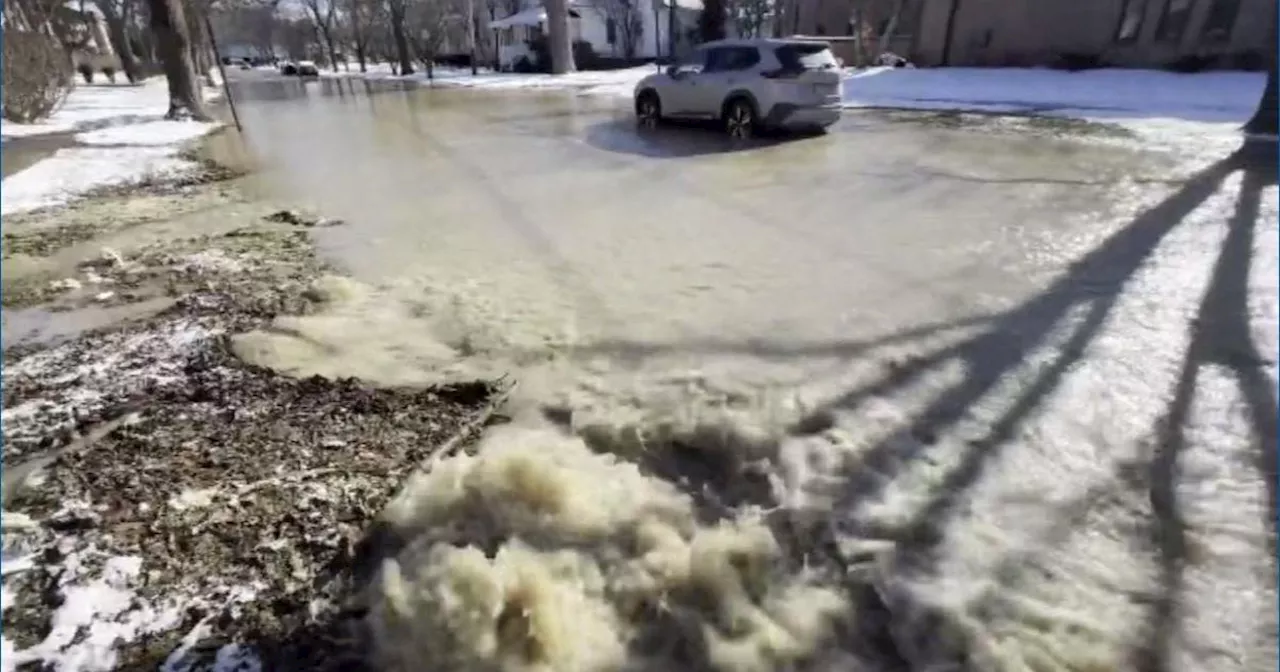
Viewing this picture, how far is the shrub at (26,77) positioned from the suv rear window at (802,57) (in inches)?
411

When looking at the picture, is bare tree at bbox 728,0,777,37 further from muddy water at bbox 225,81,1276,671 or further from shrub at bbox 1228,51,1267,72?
muddy water at bbox 225,81,1276,671

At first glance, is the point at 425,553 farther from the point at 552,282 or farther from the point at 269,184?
the point at 269,184

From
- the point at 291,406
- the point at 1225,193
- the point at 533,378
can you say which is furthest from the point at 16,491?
the point at 1225,193

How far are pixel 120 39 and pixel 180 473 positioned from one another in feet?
160

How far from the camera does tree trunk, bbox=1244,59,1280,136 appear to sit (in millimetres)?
11414

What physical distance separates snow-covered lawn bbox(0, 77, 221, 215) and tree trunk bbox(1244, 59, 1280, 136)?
1481cm

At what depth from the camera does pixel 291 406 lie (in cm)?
416

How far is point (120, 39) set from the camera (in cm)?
4081

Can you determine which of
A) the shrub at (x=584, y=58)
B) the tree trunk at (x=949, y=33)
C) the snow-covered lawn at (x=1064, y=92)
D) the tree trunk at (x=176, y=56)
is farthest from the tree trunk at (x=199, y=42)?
the tree trunk at (x=949, y=33)

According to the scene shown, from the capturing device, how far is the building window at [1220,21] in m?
21.0

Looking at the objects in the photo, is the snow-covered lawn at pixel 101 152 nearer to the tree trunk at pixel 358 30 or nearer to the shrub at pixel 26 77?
the shrub at pixel 26 77

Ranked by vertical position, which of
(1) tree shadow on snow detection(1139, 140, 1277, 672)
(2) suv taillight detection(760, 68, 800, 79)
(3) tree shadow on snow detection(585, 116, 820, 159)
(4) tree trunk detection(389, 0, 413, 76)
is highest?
(4) tree trunk detection(389, 0, 413, 76)

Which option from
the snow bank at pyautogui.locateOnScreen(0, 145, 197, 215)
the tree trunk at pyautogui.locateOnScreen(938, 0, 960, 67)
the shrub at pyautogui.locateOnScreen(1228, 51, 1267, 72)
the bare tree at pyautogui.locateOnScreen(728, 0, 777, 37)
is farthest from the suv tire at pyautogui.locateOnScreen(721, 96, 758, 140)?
the bare tree at pyautogui.locateOnScreen(728, 0, 777, 37)

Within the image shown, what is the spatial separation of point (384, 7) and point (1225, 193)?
2571 inches
